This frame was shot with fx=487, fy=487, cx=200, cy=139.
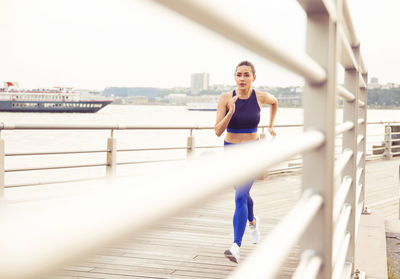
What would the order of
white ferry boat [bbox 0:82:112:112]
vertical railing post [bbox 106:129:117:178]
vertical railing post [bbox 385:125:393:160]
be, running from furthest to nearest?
white ferry boat [bbox 0:82:112:112] < vertical railing post [bbox 385:125:393:160] < vertical railing post [bbox 106:129:117:178]

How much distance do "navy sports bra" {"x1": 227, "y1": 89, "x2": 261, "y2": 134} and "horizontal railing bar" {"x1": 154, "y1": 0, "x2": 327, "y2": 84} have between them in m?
2.34

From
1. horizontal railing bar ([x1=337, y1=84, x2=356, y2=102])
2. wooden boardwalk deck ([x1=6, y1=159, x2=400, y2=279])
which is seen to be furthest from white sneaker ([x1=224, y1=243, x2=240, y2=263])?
horizontal railing bar ([x1=337, y1=84, x2=356, y2=102])

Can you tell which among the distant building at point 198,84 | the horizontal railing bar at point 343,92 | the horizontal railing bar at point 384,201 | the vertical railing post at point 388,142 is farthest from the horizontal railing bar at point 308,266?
the vertical railing post at point 388,142

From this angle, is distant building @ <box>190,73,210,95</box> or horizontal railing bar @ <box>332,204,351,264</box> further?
distant building @ <box>190,73,210,95</box>

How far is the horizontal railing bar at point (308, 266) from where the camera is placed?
2.64ft

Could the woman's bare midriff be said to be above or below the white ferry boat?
below

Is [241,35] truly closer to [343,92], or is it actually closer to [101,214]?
[101,214]

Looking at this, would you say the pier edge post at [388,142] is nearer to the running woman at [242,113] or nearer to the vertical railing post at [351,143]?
the running woman at [242,113]

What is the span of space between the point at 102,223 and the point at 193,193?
0.39 feet

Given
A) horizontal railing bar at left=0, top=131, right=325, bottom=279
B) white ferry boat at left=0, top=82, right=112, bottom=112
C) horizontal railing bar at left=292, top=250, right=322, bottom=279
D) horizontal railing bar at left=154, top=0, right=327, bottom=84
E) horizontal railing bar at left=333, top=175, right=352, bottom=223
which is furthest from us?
white ferry boat at left=0, top=82, right=112, bottom=112

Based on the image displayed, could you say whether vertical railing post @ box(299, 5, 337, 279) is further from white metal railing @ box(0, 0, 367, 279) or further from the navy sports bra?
the navy sports bra

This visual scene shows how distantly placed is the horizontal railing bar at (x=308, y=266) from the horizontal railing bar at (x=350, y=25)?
0.89 meters

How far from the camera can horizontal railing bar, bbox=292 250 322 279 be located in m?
0.80

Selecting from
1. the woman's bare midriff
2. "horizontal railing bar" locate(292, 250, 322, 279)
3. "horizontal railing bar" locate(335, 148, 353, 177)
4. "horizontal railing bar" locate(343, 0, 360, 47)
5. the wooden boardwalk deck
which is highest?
"horizontal railing bar" locate(343, 0, 360, 47)
